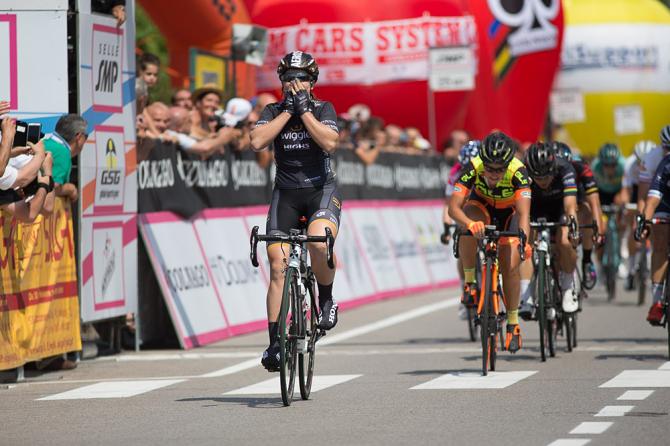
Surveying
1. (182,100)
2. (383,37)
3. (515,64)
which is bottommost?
(182,100)

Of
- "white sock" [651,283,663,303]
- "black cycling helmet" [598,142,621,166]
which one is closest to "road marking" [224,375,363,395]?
"white sock" [651,283,663,303]

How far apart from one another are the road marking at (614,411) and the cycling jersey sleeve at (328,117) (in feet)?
8.41

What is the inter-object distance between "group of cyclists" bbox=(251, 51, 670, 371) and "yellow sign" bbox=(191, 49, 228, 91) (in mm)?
4318

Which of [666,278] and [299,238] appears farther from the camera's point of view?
[666,278]

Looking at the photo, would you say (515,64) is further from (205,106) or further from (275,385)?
(275,385)

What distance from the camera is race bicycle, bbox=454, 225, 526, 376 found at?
12328mm

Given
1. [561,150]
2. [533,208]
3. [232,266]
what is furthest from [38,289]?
[561,150]

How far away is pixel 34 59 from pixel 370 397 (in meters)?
4.95

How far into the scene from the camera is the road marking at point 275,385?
1153cm

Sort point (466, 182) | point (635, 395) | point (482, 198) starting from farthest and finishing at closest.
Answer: point (482, 198)
point (466, 182)
point (635, 395)

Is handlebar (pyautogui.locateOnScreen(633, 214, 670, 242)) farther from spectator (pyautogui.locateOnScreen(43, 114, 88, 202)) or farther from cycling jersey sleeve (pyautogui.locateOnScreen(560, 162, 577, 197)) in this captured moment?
spectator (pyautogui.locateOnScreen(43, 114, 88, 202))

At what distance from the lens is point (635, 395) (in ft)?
35.1

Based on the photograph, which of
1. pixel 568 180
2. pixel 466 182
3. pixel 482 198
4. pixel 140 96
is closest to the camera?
pixel 466 182

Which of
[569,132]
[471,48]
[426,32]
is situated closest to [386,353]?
[471,48]
